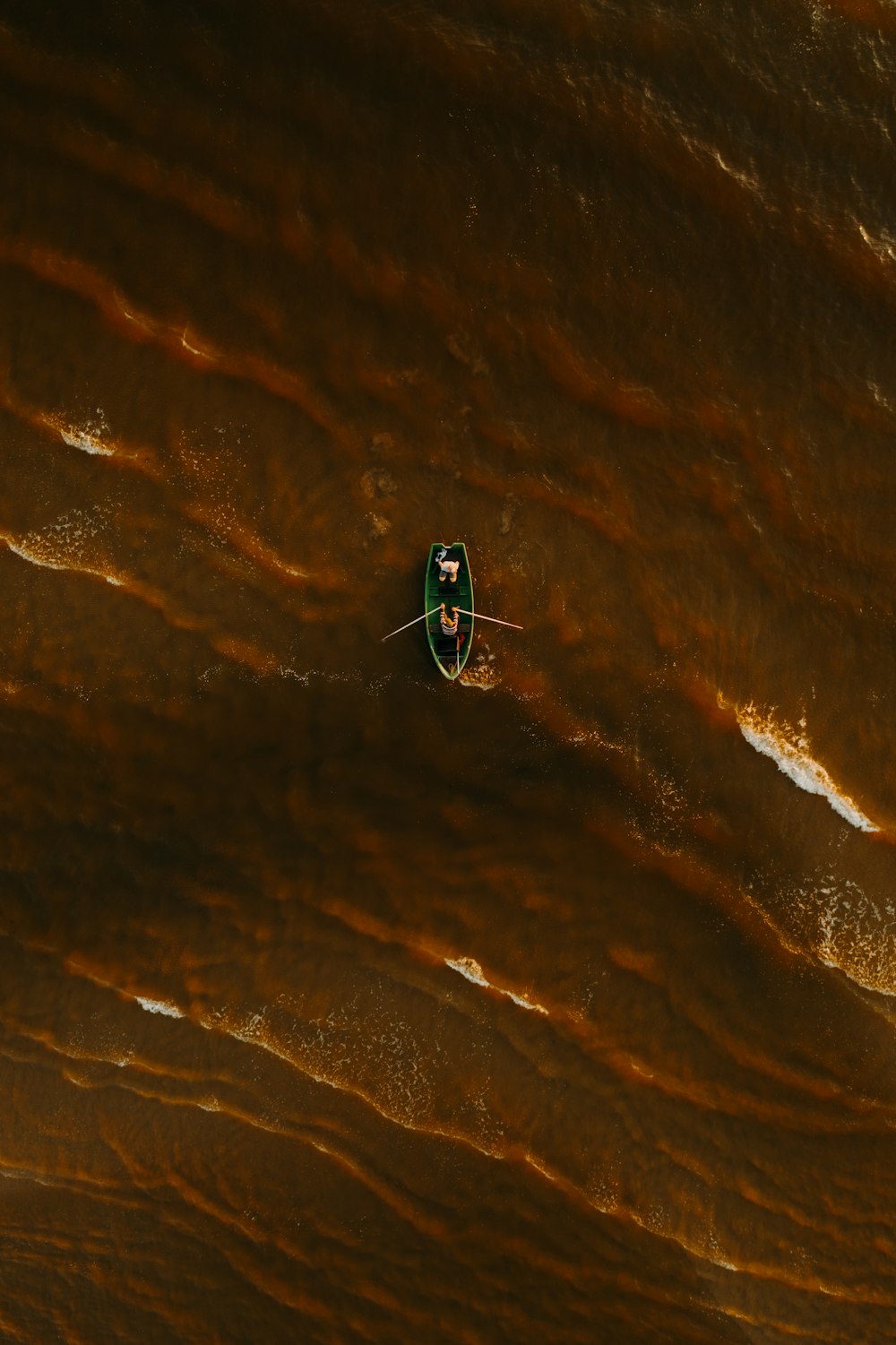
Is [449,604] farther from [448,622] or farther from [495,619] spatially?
[495,619]

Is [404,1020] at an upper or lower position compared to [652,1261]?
upper

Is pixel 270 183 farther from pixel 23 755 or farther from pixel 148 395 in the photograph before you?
pixel 23 755

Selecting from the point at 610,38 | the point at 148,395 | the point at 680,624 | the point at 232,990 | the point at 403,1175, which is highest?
the point at 610,38

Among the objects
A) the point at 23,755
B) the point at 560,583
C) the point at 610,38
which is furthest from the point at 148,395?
the point at 610,38

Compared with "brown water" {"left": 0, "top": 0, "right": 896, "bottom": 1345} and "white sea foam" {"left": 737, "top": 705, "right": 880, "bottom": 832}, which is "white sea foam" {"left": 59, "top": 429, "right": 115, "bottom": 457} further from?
"white sea foam" {"left": 737, "top": 705, "right": 880, "bottom": 832}

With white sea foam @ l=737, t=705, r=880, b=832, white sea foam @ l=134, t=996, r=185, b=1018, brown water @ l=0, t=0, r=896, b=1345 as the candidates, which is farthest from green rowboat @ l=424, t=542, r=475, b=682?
white sea foam @ l=134, t=996, r=185, b=1018

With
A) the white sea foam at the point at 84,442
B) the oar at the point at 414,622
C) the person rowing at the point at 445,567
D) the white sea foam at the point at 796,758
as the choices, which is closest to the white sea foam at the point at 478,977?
the oar at the point at 414,622

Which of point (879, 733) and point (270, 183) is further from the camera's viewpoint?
point (879, 733)
